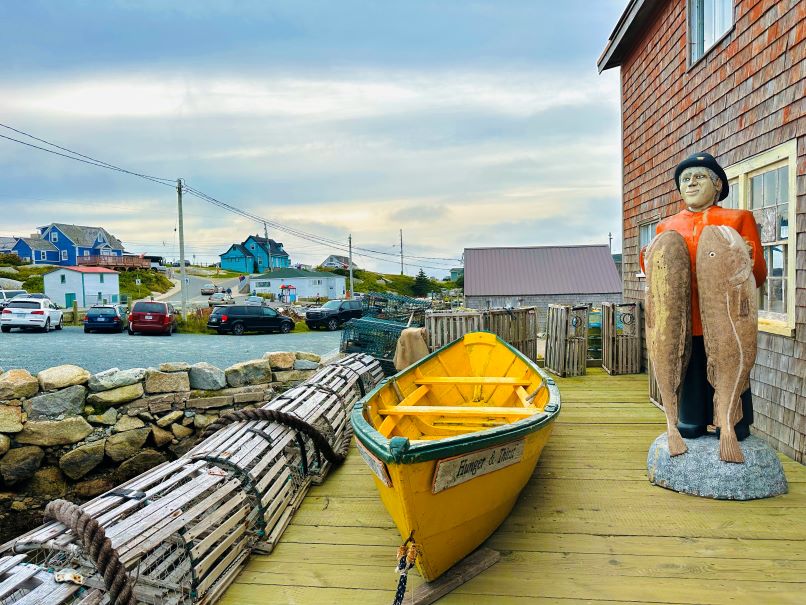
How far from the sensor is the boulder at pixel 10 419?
28.3 ft

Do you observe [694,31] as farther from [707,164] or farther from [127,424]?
[127,424]

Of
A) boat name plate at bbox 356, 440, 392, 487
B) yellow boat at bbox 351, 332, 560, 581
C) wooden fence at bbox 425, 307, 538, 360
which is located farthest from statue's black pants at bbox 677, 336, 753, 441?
wooden fence at bbox 425, 307, 538, 360

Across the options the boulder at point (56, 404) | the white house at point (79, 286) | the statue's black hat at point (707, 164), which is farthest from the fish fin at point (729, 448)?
the white house at point (79, 286)

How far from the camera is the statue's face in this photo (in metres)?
4.62

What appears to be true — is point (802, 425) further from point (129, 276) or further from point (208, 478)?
point (129, 276)

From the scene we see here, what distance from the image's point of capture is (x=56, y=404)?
8977 millimetres

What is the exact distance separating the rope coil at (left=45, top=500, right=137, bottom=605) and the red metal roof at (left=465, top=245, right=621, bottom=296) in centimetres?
2636

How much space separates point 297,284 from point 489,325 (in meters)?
50.1

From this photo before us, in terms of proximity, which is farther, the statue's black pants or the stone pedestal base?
the statue's black pants

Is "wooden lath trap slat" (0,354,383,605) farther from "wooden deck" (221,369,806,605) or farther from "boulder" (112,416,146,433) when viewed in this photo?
"boulder" (112,416,146,433)

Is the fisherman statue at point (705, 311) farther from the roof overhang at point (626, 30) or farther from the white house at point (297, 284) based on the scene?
the white house at point (297, 284)

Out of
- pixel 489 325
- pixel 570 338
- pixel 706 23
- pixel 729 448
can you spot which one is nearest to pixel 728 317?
pixel 729 448

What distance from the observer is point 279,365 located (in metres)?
10.5

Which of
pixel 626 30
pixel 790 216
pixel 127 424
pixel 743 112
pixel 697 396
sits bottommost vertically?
pixel 127 424
